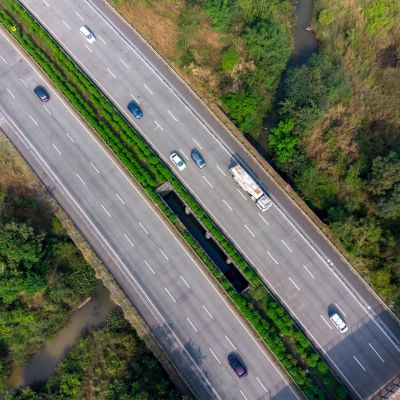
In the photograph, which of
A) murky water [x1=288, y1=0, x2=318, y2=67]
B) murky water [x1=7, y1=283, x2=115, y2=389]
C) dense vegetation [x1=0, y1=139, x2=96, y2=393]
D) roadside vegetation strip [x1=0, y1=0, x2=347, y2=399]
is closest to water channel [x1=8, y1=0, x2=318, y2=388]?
murky water [x1=7, y1=283, x2=115, y2=389]

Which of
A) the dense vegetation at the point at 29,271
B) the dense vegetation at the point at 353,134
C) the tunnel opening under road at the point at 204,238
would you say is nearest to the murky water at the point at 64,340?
the dense vegetation at the point at 29,271

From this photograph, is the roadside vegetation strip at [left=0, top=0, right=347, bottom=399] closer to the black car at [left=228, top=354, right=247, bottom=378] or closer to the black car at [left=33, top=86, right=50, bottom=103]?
the black car at [left=33, top=86, right=50, bottom=103]

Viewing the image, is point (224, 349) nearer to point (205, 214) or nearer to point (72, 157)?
point (205, 214)

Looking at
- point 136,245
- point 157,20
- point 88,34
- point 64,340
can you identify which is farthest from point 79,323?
point 157,20

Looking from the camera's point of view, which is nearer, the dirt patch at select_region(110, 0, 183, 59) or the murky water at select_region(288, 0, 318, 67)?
the dirt patch at select_region(110, 0, 183, 59)

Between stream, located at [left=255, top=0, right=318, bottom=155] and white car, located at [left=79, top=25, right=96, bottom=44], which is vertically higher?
white car, located at [left=79, top=25, right=96, bottom=44]

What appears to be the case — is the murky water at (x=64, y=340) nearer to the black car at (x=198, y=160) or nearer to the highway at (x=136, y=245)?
the highway at (x=136, y=245)

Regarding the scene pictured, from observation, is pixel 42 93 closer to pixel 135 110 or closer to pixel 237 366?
pixel 135 110
